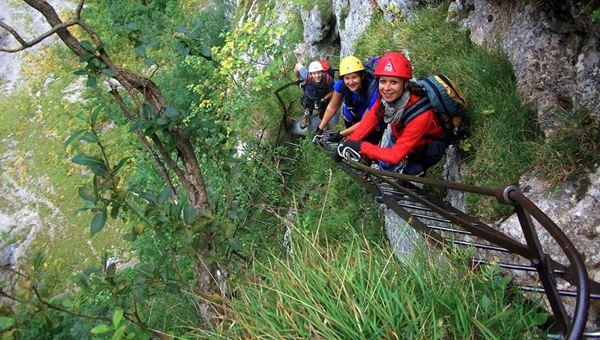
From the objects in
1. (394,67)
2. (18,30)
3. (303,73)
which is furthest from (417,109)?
(18,30)

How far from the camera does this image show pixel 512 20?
4758 mm

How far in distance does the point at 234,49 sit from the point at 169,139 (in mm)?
6534

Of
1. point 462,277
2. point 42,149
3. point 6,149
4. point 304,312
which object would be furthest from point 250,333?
point 6,149

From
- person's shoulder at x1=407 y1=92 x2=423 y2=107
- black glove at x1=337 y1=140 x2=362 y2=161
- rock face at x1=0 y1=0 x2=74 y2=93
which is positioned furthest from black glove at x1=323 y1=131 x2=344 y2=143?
rock face at x1=0 y1=0 x2=74 y2=93

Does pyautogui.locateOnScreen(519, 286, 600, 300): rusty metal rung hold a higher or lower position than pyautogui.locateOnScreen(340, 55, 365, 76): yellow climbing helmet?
lower

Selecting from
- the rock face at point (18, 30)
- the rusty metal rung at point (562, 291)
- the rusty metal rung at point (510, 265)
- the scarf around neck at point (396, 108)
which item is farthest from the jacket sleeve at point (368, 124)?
the rock face at point (18, 30)

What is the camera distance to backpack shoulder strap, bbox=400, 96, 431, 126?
4.25m

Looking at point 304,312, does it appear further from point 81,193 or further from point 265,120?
point 265,120

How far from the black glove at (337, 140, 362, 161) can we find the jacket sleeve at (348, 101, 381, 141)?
19.5 inches

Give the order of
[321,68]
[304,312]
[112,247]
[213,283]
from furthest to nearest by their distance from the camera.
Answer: [112,247], [321,68], [213,283], [304,312]

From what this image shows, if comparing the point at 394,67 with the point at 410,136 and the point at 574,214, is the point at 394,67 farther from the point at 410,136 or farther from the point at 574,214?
the point at 574,214

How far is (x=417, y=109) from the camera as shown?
4.26m

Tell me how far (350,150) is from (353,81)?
1.20 metres

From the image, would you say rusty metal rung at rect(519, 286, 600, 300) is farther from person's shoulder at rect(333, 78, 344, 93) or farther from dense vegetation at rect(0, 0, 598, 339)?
person's shoulder at rect(333, 78, 344, 93)
